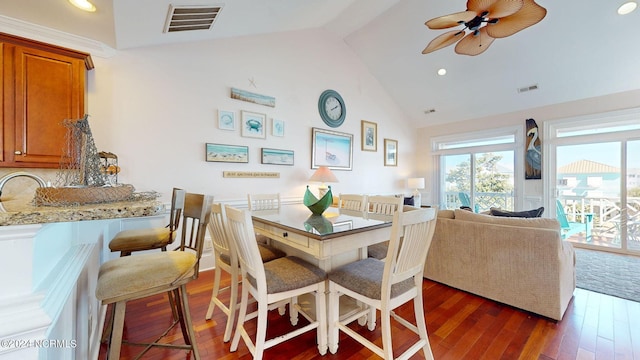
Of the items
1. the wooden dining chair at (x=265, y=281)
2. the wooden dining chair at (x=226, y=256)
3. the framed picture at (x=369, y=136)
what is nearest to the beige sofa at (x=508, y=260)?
the wooden dining chair at (x=265, y=281)

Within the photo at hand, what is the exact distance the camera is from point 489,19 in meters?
2.25

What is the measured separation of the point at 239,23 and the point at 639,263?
238 inches

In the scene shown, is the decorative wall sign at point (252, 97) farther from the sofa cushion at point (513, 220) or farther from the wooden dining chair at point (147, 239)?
the sofa cushion at point (513, 220)

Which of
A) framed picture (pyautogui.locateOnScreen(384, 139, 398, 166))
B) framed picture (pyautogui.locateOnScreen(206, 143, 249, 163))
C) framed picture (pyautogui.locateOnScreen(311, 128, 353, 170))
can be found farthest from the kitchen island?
framed picture (pyautogui.locateOnScreen(384, 139, 398, 166))

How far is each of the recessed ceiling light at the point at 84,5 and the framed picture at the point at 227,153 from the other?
1.52m

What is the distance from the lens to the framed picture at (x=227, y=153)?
3119 millimetres

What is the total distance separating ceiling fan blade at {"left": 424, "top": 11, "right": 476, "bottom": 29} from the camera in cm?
218

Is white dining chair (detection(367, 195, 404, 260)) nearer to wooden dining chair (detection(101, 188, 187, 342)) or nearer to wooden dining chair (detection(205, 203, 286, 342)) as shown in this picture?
wooden dining chair (detection(205, 203, 286, 342))

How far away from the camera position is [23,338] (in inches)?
24.0

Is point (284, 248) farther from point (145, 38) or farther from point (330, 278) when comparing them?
point (145, 38)

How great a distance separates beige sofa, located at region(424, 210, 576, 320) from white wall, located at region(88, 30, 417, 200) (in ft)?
7.54

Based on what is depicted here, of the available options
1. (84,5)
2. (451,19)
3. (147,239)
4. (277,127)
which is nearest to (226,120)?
(277,127)

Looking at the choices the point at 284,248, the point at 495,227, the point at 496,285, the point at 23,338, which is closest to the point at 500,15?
the point at 495,227

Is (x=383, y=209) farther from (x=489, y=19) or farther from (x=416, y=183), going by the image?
(x=416, y=183)
